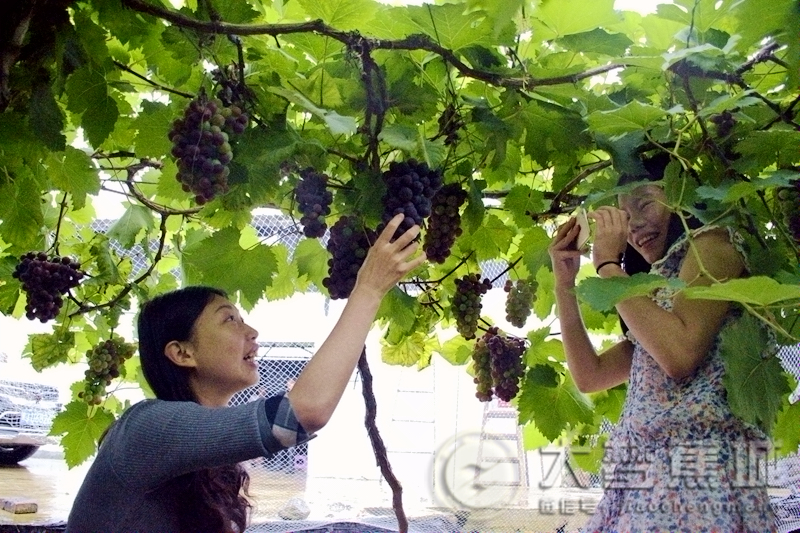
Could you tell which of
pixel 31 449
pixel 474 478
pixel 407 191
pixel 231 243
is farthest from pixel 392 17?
pixel 31 449

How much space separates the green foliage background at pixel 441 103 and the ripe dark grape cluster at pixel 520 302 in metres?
0.30

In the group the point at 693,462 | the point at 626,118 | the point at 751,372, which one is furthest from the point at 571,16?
the point at 693,462

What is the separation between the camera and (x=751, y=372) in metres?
0.90

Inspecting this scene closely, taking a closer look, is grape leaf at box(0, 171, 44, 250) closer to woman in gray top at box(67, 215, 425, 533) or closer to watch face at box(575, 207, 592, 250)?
woman in gray top at box(67, 215, 425, 533)

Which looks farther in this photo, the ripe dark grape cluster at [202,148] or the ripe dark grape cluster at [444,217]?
the ripe dark grape cluster at [444,217]

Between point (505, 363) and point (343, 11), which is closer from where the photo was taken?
point (343, 11)

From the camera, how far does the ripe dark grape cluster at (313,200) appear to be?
3.19ft

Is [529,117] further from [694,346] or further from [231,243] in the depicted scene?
[231,243]

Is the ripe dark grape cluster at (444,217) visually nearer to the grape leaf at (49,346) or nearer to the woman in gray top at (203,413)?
the woman in gray top at (203,413)

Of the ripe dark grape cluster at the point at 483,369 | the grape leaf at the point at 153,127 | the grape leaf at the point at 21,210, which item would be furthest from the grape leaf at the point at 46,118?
the ripe dark grape cluster at the point at 483,369

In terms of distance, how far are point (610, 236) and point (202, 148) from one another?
60cm

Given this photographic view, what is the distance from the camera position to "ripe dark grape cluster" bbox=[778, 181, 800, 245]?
37.7 inches

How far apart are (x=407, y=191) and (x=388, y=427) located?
2.36m

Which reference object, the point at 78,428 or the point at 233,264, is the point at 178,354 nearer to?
the point at 233,264
